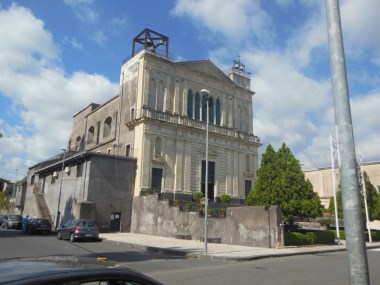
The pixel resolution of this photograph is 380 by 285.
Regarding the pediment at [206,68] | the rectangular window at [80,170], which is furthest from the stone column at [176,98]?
the rectangular window at [80,170]

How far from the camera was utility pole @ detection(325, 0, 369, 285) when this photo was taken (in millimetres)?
3869

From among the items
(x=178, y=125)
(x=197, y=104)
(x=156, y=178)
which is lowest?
(x=156, y=178)

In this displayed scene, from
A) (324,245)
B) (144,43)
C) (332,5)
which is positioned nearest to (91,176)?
(144,43)

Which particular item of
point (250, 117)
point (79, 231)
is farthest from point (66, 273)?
point (250, 117)

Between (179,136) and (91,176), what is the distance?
10612 mm

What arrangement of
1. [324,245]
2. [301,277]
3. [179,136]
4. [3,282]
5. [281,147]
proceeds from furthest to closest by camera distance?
1. [179,136]
2. [281,147]
3. [324,245]
4. [301,277]
5. [3,282]

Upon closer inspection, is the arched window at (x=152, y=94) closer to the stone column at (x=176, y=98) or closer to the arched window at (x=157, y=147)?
the stone column at (x=176, y=98)

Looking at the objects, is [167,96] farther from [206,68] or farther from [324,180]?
[324,180]

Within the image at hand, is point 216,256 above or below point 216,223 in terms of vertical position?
below

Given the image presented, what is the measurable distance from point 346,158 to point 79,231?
74.8 feet

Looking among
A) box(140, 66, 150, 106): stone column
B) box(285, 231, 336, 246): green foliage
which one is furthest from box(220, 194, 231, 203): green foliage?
box(285, 231, 336, 246): green foliage

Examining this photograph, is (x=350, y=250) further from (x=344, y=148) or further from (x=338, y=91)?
(x=338, y=91)

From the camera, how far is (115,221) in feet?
113

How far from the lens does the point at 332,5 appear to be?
4777 mm
